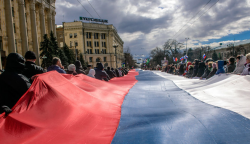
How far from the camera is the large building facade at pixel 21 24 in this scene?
24688 millimetres

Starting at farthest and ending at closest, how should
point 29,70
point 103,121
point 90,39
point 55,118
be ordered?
point 90,39 < point 29,70 < point 103,121 < point 55,118

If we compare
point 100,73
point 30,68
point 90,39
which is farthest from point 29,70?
point 90,39

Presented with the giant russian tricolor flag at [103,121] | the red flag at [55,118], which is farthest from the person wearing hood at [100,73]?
the red flag at [55,118]

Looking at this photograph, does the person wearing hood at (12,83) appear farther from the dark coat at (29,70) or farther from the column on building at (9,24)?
the column on building at (9,24)

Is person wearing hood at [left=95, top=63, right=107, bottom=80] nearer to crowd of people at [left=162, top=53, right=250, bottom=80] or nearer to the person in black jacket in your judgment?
the person in black jacket

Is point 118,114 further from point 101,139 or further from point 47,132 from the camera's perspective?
point 47,132

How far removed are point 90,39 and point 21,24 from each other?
48038 mm

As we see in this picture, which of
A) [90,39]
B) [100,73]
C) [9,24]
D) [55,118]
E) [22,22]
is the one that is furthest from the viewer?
[90,39]

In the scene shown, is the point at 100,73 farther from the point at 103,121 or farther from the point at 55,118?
the point at 55,118

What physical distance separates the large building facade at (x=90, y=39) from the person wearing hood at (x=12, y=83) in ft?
219

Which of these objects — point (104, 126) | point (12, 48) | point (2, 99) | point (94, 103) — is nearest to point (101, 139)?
point (104, 126)

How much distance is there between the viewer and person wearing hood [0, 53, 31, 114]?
2855mm

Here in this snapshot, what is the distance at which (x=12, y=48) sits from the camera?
24.8 metres

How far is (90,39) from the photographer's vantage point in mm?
76688
